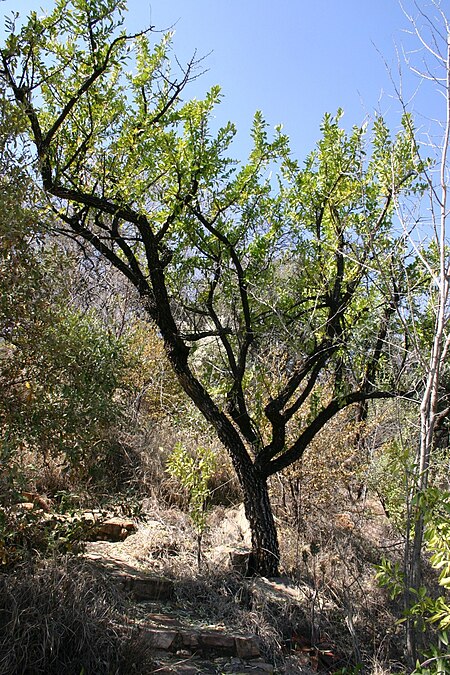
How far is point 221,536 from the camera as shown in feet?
20.8

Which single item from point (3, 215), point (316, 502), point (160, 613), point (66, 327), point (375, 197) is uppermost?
point (375, 197)

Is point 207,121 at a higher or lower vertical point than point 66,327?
higher

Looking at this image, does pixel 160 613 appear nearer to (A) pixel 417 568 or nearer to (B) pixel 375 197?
(A) pixel 417 568

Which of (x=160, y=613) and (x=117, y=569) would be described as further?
(x=117, y=569)

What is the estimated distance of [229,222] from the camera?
5.77m

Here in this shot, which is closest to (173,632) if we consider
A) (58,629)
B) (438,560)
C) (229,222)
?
(58,629)

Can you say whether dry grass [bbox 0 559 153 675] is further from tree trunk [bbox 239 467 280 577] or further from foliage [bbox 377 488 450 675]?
tree trunk [bbox 239 467 280 577]

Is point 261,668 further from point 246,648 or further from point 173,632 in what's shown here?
point 173,632

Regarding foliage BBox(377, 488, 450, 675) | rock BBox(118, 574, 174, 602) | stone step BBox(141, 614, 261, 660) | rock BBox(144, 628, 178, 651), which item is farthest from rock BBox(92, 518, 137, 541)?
foliage BBox(377, 488, 450, 675)

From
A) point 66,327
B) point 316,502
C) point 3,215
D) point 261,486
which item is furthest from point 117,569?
point 3,215

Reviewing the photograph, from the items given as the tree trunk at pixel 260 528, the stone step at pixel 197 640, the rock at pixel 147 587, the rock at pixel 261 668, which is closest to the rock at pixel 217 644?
the stone step at pixel 197 640

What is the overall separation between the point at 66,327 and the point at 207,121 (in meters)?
2.30

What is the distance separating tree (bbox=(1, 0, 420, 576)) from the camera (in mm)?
5102

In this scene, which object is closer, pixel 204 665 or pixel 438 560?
pixel 438 560
